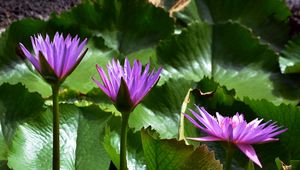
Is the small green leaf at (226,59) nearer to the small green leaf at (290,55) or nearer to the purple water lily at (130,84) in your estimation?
the small green leaf at (290,55)

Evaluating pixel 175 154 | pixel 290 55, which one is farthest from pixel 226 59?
pixel 175 154

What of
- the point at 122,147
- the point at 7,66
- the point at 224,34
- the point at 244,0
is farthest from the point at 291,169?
the point at 244,0

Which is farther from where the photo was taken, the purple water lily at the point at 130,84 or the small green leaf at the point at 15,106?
the small green leaf at the point at 15,106

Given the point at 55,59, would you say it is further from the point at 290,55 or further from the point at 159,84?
the point at 290,55

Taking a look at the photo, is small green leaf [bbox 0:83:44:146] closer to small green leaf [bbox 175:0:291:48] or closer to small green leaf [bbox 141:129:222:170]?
small green leaf [bbox 141:129:222:170]

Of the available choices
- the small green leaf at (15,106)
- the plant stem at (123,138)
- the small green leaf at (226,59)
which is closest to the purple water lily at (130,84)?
the plant stem at (123,138)

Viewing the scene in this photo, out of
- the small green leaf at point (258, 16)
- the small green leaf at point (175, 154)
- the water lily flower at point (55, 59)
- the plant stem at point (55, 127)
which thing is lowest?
the small green leaf at point (175, 154)

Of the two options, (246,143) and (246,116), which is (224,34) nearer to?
(246,116)

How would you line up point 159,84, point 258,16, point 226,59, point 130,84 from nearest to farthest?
point 130,84
point 159,84
point 226,59
point 258,16
